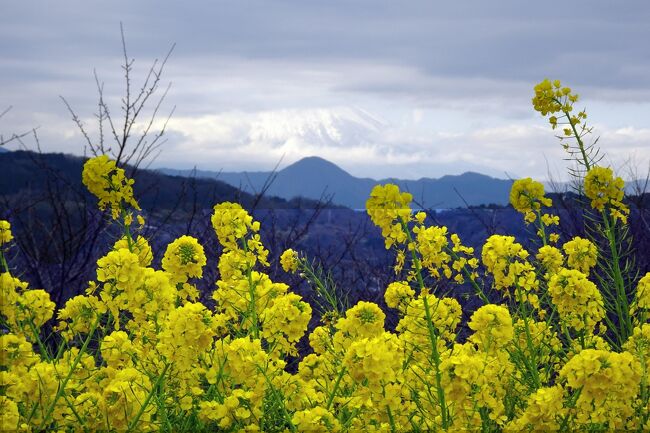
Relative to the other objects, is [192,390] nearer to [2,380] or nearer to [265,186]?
[2,380]

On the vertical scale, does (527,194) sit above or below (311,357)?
above

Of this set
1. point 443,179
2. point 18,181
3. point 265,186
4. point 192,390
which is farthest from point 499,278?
point 443,179

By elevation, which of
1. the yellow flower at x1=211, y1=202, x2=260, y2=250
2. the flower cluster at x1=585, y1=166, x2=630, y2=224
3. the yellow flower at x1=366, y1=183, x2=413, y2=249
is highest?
the flower cluster at x1=585, y1=166, x2=630, y2=224

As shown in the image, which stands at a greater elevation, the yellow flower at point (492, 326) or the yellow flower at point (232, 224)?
the yellow flower at point (232, 224)

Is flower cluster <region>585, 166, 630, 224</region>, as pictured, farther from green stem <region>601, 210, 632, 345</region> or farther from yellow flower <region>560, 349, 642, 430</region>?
yellow flower <region>560, 349, 642, 430</region>

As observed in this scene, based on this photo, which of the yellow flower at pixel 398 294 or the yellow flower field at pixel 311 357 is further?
the yellow flower at pixel 398 294

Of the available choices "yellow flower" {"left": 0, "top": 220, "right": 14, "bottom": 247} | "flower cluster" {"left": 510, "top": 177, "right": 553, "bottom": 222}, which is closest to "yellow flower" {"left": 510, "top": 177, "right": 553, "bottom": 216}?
"flower cluster" {"left": 510, "top": 177, "right": 553, "bottom": 222}

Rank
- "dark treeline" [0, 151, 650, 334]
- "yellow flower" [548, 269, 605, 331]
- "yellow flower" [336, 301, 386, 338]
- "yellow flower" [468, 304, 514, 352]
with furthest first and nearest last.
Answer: "dark treeline" [0, 151, 650, 334], "yellow flower" [548, 269, 605, 331], "yellow flower" [468, 304, 514, 352], "yellow flower" [336, 301, 386, 338]

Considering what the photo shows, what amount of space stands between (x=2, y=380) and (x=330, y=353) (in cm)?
184

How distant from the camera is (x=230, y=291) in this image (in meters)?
4.67

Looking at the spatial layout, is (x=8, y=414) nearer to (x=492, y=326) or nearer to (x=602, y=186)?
(x=492, y=326)

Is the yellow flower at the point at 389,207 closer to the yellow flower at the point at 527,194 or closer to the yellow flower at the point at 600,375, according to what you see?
the yellow flower at the point at 600,375

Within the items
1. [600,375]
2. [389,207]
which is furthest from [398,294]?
[600,375]

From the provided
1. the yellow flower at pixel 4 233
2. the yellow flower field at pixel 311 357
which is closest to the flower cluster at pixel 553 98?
the yellow flower field at pixel 311 357
